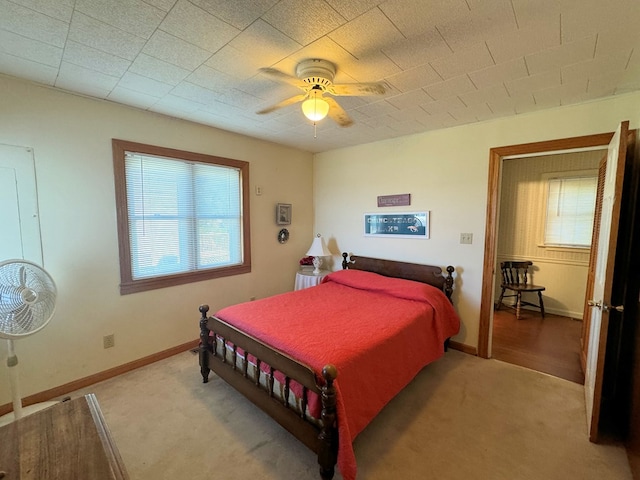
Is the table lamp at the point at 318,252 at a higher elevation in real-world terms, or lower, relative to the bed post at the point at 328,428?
higher

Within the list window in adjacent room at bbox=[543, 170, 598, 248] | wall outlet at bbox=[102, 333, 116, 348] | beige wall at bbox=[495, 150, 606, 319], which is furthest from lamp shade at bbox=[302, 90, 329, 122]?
window in adjacent room at bbox=[543, 170, 598, 248]

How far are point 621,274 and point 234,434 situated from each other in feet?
9.57

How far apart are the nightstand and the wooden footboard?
5.36ft

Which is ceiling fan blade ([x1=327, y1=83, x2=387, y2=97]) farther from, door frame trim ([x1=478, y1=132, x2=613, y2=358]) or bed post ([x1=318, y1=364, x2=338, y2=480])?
door frame trim ([x1=478, y1=132, x2=613, y2=358])

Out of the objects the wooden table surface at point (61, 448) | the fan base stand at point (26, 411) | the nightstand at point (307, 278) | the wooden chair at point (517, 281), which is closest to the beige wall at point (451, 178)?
the nightstand at point (307, 278)

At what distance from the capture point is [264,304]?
8.52 ft

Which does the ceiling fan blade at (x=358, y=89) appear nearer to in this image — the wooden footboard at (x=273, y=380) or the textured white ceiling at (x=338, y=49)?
the textured white ceiling at (x=338, y=49)

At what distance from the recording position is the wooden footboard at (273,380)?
1.45 meters

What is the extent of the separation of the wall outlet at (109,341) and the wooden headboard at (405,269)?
2670 millimetres

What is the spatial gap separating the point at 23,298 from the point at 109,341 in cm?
100

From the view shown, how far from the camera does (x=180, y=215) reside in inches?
116

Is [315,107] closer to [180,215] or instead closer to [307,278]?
[180,215]

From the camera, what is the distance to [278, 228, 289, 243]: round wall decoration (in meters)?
3.91

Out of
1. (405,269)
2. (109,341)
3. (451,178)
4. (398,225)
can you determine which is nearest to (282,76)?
(451,178)
